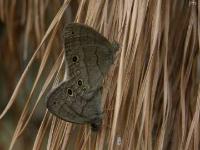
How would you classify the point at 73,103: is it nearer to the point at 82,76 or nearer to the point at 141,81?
the point at 82,76

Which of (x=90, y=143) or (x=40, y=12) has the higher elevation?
(x=40, y=12)

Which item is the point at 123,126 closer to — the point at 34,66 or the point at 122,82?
the point at 122,82

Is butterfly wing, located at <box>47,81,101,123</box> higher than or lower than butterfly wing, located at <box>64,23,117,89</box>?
lower

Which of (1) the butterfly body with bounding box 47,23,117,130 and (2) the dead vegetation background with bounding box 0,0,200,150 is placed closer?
(1) the butterfly body with bounding box 47,23,117,130

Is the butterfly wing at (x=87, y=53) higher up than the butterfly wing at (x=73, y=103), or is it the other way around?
the butterfly wing at (x=87, y=53)

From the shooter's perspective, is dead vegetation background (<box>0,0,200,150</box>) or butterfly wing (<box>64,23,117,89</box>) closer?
butterfly wing (<box>64,23,117,89</box>)

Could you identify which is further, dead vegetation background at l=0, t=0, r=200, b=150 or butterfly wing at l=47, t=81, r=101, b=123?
dead vegetation background at l=0, t=0, r=200, b=150

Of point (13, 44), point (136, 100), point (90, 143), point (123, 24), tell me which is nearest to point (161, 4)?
point (123, 24)

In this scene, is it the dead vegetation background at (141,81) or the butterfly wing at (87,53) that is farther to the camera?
the dead vegetation background at (141,81)
